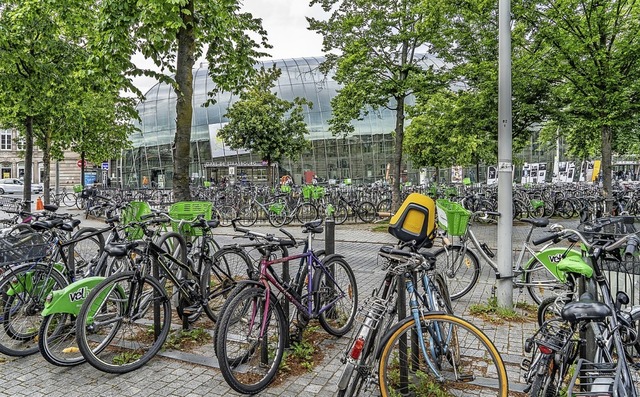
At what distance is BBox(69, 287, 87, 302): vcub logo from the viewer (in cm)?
353

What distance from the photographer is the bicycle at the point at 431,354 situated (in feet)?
8.77

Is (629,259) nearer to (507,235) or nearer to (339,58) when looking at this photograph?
(507,235)

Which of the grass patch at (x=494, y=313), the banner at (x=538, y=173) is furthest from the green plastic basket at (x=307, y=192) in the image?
the banner at (x=538, y=173)

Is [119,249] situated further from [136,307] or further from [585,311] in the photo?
[585,311]

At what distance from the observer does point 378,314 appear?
2893 mm

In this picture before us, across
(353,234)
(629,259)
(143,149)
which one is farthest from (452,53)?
(143,149)

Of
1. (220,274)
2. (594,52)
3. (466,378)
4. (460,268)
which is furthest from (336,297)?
(594,52)

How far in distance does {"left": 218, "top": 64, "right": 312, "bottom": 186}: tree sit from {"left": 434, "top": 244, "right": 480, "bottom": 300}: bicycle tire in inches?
622

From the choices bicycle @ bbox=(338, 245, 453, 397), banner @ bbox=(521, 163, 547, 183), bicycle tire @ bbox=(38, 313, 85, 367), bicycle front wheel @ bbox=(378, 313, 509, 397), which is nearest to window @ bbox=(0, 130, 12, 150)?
banner @ bbox=(521, 163, 547, 183)

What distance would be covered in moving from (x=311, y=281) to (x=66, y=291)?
6.53 ft

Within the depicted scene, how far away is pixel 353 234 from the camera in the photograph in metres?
12.5

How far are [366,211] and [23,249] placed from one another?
12443 mm

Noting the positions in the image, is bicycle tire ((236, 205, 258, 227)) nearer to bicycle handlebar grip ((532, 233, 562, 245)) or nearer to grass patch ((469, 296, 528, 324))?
grass patch ((469, 296, 528, 324))

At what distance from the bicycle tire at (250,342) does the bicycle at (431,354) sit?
3.18 ft
